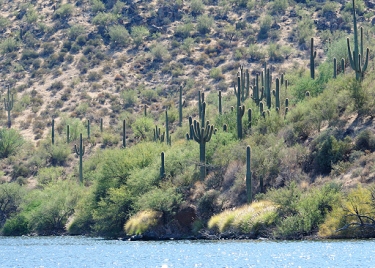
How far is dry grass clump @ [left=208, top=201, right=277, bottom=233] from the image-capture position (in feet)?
145

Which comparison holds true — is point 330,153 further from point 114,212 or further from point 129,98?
point 129,98

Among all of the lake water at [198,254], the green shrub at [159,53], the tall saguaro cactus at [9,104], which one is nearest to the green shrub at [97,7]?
the green shrub at [159,53]

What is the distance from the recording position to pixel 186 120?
79.8m

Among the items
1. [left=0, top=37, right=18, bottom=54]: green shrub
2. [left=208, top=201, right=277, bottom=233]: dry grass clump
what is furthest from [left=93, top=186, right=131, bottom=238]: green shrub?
[left=0, top=37, right=18, bottom=54]: green shrub

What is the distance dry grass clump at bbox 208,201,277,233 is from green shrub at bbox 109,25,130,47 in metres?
58.9

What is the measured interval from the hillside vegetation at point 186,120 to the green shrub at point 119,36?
0.18 metres

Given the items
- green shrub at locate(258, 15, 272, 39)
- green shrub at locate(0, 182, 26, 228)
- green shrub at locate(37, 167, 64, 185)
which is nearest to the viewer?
green shrub at locate(0, 182, 26, 228)

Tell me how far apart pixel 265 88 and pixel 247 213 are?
16729 millimetres

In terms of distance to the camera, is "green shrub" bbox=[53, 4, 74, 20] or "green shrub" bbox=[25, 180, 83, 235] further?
"green shrub" bbox=[53, 4, 74, 20]

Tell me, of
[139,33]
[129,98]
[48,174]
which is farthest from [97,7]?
[48,174]

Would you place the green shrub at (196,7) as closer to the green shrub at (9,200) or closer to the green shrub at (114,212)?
the green shrub at (9,200)

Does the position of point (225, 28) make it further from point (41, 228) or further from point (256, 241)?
point (256, 241)

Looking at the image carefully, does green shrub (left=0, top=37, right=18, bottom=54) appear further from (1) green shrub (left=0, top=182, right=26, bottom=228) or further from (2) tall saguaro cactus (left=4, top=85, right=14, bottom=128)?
(1) green shrub (left=0, top=182, right=26, bottom=228)

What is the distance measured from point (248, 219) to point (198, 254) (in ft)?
26.7
